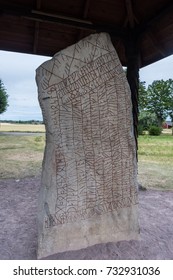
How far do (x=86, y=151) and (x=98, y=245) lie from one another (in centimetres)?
100

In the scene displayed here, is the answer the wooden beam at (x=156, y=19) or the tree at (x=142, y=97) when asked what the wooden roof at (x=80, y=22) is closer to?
the wooden beam at (x=156, y=19)

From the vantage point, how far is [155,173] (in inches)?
301

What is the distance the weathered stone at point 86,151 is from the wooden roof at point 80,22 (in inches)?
88.6

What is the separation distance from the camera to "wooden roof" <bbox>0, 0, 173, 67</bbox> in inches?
182

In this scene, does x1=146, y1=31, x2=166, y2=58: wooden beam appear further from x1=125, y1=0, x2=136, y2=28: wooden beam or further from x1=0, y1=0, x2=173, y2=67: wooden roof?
x1=125, y1=0, x2=136, y2=28: wooden beam

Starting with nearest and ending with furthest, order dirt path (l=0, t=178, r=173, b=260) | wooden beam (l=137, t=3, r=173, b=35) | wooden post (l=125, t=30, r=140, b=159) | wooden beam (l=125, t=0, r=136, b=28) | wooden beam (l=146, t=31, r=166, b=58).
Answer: dirt path (l=0, t=178, r=173, b=260), wooden beam (l=137, t=3, r=173, b=35), wooden beam (l=125, t=0, r=136, b=28), wooden post (l=125, t=30, r=140, b=159), wooden beam (l=146, t=31, r=166, b=58)

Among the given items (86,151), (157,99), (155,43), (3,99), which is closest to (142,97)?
(157,99)

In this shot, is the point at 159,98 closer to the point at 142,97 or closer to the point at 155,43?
the point at 142,97

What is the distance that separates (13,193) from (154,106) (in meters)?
33.2

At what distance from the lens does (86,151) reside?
2.79 metres

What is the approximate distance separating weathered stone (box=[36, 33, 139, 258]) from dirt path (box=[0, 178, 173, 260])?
0.13 meters

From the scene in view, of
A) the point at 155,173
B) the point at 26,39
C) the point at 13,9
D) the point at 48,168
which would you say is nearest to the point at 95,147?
the point at 48,168

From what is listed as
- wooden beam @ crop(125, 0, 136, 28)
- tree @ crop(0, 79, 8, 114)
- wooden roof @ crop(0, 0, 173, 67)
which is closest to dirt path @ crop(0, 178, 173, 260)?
wooden roof @ crop(0, 0, 173, 67)

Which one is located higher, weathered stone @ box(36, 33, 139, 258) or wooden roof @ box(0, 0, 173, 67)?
wooden roof @ box(0, 0, 173, 67)
